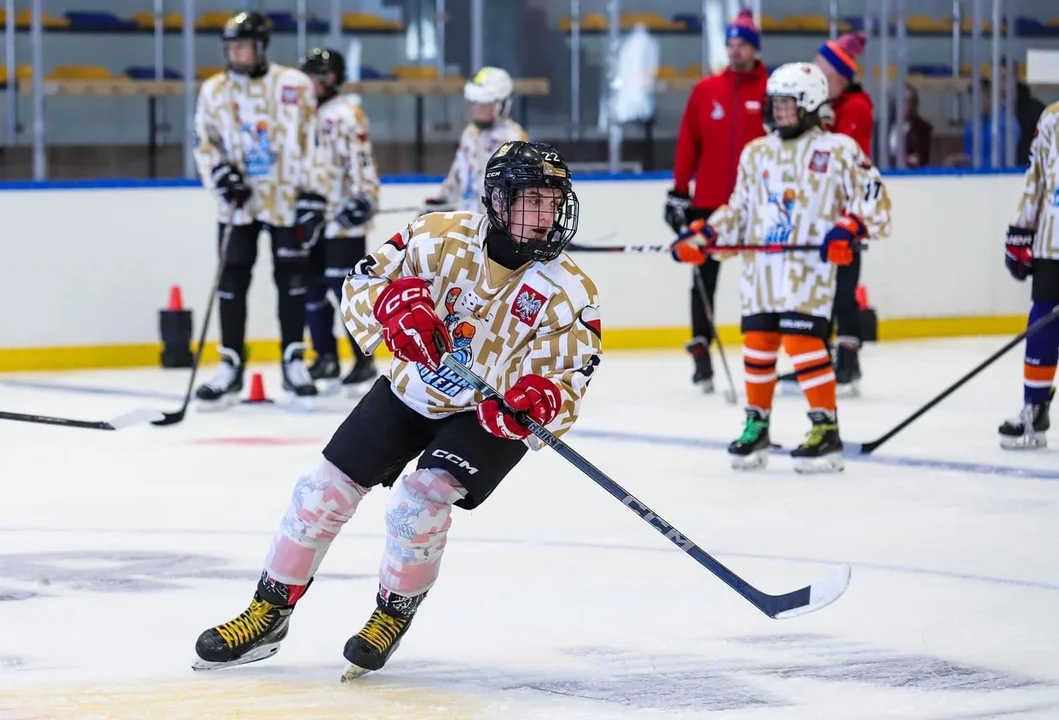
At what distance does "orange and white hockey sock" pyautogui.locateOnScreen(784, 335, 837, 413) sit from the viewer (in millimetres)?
4875

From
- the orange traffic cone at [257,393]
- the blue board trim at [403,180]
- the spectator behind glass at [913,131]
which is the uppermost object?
the spectator behind glass at [913,131]

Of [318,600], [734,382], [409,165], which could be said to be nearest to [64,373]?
[409,165]

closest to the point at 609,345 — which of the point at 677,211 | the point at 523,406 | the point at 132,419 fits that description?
the point at 677,211

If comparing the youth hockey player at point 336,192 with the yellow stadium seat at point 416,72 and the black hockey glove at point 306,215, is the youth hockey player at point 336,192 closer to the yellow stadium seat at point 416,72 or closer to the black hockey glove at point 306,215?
the black hockey glove at point 306,215

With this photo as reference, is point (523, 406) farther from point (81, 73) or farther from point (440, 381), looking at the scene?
point (81, 73)

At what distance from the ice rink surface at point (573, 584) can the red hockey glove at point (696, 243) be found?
0.58 meters

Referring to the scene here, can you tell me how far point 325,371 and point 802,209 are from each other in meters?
2.49

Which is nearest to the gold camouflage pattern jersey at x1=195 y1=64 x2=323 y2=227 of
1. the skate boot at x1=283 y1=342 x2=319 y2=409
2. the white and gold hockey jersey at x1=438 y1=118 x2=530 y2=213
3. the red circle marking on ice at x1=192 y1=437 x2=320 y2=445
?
the skate boot at x1=283 y1=342 x2=319 y2=409

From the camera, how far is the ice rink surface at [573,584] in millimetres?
2676

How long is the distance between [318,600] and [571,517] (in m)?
1.03

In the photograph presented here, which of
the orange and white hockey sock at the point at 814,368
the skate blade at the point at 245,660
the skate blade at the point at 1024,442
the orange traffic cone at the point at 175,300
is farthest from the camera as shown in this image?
the orange traffic cone at the point at 175,300

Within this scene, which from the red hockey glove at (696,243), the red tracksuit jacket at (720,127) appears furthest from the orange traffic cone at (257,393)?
the red hockey glove at (696,243)

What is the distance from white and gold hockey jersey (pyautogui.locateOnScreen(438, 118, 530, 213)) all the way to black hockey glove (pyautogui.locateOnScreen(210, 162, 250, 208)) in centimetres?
88

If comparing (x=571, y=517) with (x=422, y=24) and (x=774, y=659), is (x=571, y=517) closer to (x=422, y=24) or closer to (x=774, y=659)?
(x=774, y=659)
